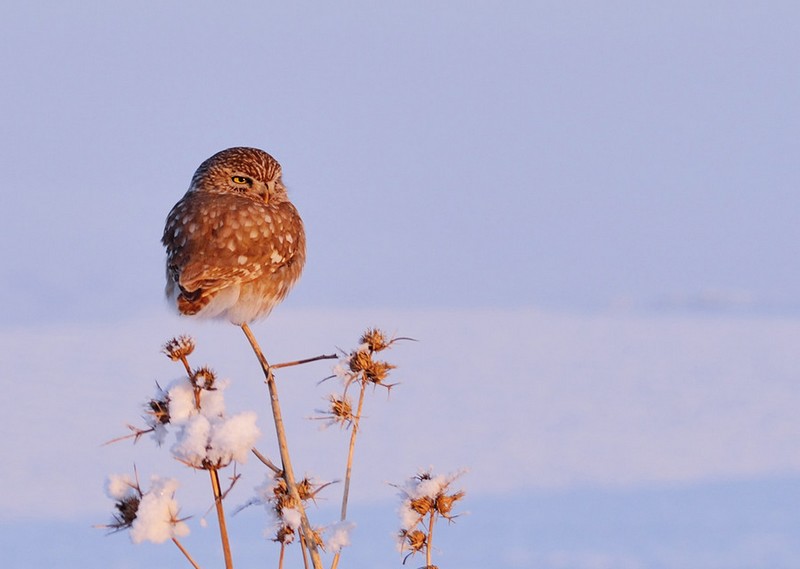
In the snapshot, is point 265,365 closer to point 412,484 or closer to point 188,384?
point 188,384

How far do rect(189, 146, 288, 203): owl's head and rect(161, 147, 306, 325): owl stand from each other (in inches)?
3.4

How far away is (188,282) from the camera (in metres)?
4.89

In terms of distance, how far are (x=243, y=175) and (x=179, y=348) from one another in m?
2.94

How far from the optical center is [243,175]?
605 cm

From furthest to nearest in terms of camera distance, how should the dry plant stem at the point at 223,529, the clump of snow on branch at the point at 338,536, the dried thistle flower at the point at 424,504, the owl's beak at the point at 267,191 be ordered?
the owl's beak at the point at 267,191 < the dried thistle flower at the point at 424,504 < the clump of snow on branch at the point at 338,536 < the dry plant stem at the point at 223,529

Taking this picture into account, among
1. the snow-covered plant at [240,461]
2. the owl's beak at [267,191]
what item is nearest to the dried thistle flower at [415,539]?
the snow-covered plant at [240,461]

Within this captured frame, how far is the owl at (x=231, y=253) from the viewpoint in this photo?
4969mm

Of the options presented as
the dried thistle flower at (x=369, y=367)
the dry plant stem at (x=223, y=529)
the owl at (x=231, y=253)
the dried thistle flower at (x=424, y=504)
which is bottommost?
the dry plant stem at (x=223, y=529)

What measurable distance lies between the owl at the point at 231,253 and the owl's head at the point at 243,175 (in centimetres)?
9

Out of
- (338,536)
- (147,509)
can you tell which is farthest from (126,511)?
(338,536)

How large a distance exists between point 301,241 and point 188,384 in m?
2.52

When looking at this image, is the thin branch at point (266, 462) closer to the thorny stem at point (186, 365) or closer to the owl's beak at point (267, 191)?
the thorny stem at point (186, 365)

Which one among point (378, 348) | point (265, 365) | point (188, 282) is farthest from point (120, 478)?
point (188, 282)

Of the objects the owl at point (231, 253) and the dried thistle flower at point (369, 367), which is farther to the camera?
the owl at point (231, 253)
